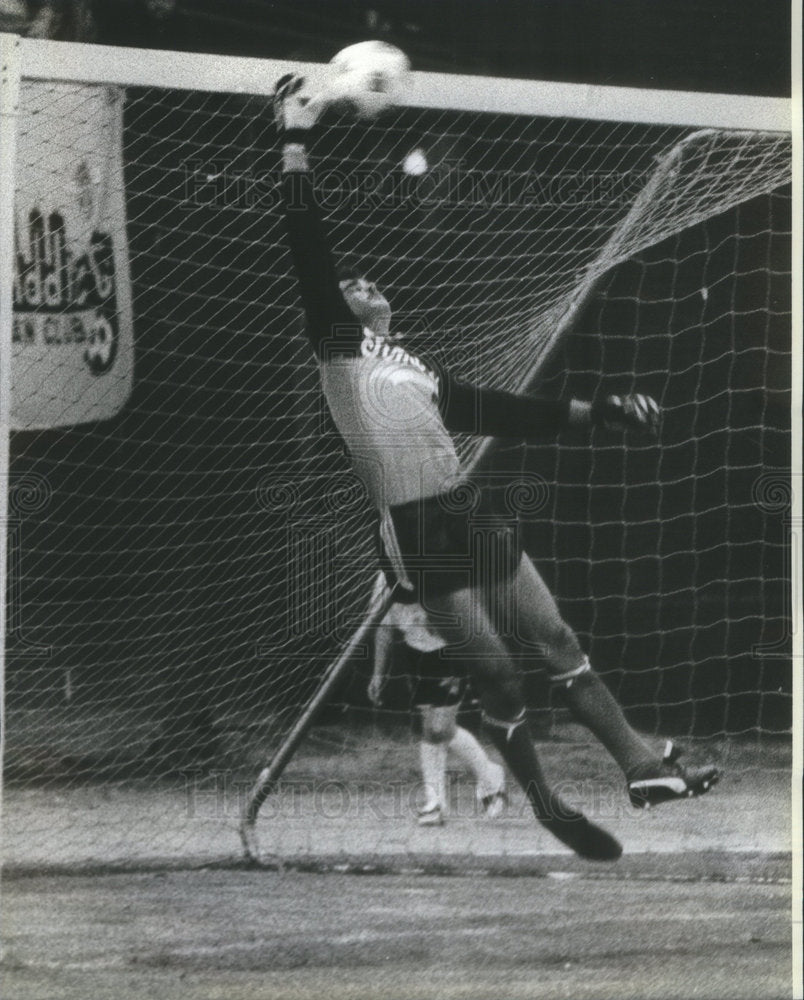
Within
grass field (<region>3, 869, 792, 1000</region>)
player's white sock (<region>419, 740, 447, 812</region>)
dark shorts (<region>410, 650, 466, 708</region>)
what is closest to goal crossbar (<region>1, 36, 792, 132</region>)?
dark shorts (<region>410, 650, 466, 708</region>)

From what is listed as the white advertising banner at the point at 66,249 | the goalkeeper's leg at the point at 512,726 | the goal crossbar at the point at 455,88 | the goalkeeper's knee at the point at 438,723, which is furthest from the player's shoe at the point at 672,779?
the white advertising banner at the point at 66,249

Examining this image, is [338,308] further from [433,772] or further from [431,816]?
[431,816]

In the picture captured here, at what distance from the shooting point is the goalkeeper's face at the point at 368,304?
143 inches

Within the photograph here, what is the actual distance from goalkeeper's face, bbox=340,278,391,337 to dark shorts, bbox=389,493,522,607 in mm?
471

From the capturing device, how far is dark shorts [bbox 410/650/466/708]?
12.1ft

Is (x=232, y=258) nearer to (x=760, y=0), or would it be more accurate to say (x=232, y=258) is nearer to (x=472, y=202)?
(x=472, y=202)

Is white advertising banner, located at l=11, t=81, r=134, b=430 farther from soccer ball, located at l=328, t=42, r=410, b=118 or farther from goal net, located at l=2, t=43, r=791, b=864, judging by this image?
soccer ball, located at l=328, t=42, r=410, b=118

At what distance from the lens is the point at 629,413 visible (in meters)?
3.75

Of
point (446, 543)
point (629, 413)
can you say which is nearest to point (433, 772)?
point (446, 543)

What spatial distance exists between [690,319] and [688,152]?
45cm

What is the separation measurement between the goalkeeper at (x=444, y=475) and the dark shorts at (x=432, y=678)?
54mm

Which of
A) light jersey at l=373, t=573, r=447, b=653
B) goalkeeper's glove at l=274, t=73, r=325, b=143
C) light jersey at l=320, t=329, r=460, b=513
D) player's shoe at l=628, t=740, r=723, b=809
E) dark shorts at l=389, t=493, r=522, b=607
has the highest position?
goalkeeper's glove at l=274, t=73, r=325, b=143

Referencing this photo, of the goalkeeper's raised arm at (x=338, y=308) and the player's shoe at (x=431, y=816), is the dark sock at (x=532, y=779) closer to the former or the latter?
the player's shoe at (x=431, y=816)

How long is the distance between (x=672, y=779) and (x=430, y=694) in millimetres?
705
